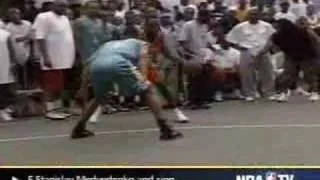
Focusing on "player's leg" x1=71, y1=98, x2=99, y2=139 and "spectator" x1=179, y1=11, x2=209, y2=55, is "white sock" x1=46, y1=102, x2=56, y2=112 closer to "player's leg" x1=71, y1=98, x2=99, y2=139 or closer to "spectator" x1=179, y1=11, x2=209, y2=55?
"player's leg" x1=71, y1=98, x2=99, y2=139

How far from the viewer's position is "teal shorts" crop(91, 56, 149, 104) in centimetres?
650

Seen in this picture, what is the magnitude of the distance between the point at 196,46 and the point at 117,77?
279 centimetres

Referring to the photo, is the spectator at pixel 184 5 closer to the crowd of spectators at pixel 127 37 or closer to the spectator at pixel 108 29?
the crowd of spectators at pixel 127 37

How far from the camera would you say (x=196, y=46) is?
364 inches

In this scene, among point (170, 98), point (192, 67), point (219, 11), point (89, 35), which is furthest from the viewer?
point (219, 11)

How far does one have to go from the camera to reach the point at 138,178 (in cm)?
323

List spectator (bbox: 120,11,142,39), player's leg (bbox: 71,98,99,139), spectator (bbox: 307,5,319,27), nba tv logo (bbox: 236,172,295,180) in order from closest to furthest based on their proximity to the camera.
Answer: nba tv logo (bbox: 236,172,295,180)
player's leg (bbox: 71,98,99,139)
spectator (bbox: 120,11,142,39)
spectator (bbox: 307,5,319,27)

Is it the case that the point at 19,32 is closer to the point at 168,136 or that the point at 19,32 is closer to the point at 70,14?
the point at 70,14

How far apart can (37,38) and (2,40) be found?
342mm

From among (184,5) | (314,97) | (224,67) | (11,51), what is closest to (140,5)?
(184,5)

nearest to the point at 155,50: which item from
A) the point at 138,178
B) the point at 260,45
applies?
the point at 260,45

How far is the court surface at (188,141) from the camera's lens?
19.4 feet

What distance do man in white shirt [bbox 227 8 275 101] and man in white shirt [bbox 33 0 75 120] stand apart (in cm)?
212

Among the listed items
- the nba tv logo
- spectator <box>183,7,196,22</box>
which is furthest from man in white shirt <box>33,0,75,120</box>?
the nba tv logo
